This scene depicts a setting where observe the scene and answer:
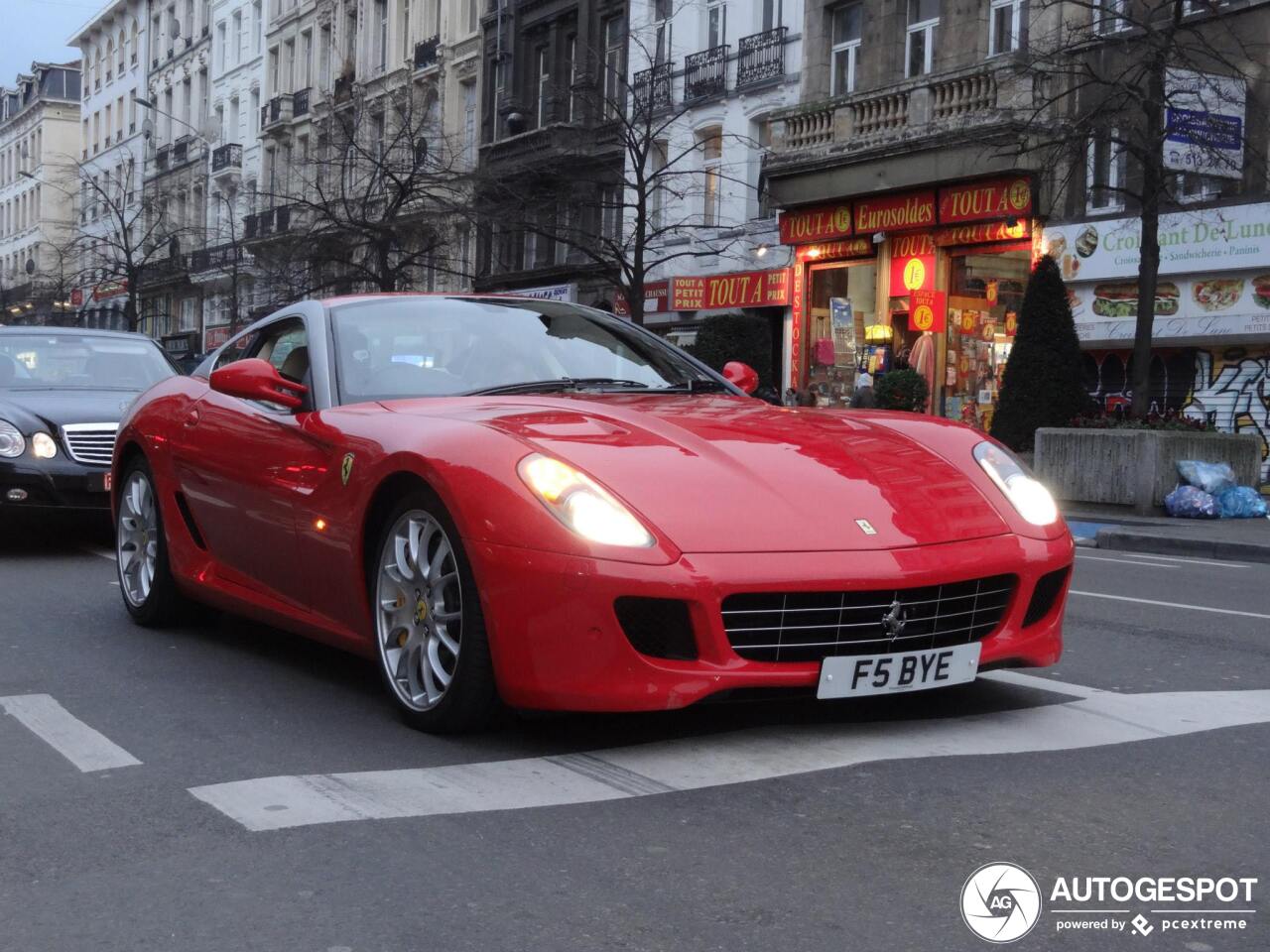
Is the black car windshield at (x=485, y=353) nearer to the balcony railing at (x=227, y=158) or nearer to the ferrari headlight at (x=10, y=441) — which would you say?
the ferrari headlight at (x=10, y=441)

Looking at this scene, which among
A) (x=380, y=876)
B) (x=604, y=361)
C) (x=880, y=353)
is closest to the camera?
(x=380, y=876)

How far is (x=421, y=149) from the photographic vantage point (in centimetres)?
3241

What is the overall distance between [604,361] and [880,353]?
73.3 feet

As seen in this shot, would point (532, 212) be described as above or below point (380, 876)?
above

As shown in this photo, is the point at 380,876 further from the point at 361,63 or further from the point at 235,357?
the point at 361,63

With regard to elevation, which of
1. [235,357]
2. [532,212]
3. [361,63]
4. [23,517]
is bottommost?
[23,517]

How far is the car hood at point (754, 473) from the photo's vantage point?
14.4 feet

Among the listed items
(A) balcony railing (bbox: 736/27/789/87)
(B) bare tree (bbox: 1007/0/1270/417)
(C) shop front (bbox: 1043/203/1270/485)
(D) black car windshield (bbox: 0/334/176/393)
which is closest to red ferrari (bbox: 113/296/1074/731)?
(D) black car windshield (bbox: 0/334/176/393)

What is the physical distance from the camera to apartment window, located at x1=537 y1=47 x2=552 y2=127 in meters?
40.3

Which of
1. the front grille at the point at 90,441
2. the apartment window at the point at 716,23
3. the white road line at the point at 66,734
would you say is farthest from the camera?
the apartment window at the point at 716,23

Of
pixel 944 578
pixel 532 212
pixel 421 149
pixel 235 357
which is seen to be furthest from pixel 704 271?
pixel 944 578

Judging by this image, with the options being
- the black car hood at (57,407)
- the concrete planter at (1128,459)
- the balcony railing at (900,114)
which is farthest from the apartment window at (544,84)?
the black car hood at (57,407)

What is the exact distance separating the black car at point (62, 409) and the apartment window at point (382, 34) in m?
40.8

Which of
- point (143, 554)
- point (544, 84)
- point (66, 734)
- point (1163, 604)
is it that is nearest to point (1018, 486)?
point (66, 734)
